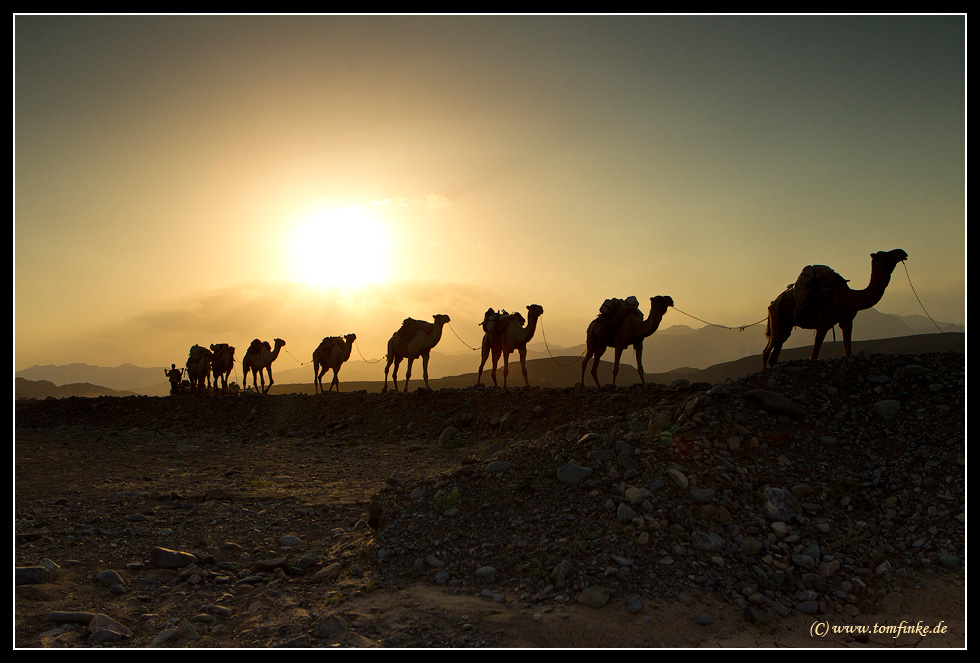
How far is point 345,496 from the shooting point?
10312mm

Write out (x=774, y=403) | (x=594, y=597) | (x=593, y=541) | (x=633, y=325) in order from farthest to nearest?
1. (x=633, y=325)
2. (x=774, y=403)
3. (x=593, y=541)
4. (x=594, y=597)

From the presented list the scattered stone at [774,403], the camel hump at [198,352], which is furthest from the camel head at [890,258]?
the camel hump at [198,352]

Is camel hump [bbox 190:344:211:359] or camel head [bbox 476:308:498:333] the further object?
camel hump [bbox 190:344:211:359]

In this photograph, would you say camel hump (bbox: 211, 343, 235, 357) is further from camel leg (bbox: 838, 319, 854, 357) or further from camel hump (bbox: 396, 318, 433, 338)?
camel leg (bbox: 838, 319, 854, 357)

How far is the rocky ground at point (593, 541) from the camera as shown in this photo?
516 centimetres

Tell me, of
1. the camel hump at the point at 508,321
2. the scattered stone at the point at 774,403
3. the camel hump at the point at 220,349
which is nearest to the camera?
the scattered stone at the point at 774,403

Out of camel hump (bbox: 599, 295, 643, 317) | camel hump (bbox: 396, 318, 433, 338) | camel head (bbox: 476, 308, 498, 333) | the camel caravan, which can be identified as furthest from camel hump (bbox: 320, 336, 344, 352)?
camel hump (bbox: 599, 295, 643, 317)

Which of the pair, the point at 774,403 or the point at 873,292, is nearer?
the point at 774,403

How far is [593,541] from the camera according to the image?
6277mm

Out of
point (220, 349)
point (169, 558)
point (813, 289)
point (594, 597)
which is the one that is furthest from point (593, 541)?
point (220, 349)

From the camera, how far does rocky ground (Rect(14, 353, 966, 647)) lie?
203 inches

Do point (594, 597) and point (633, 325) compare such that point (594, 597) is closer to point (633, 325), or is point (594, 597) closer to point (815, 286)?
point (815, 286)

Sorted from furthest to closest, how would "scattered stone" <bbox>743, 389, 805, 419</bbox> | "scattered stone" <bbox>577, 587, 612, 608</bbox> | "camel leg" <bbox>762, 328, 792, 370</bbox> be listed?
"camel leg" <bbox>762, 328, 792, 370</bbox> < "scattered stone" <bbox>743, 389, 805, 419</bbox> < "scattered stone" <bbox>577, 587, 612, 608</bbox>

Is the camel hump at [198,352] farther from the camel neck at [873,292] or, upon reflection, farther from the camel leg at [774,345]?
the camel neck at [873,292]
